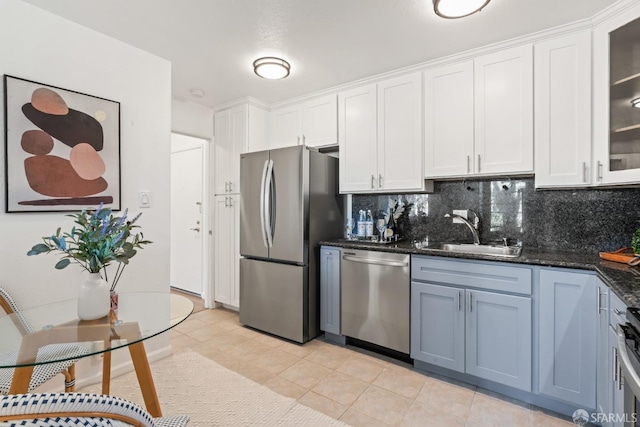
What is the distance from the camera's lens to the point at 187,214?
4.55 metres

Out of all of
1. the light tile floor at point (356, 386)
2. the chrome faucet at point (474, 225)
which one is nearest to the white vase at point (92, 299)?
the light tile floor at point (356, 386)

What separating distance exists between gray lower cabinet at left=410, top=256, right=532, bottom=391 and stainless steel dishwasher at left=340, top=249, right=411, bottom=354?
8cm

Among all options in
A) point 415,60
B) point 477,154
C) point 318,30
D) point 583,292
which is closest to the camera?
point 583,292

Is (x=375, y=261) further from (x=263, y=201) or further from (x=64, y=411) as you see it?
(x=64, y=411)

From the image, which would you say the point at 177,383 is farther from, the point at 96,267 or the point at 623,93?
the point at 623,93

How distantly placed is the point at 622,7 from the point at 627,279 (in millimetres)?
1600

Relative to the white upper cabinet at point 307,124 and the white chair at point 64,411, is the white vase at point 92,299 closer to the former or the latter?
the white chair at point 64,411

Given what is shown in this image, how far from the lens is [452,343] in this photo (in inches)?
88.3

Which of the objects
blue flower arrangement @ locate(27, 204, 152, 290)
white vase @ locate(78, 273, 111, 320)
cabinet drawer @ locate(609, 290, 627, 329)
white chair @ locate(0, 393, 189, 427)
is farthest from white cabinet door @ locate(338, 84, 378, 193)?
white chair @ locate(0, 393, 189, 427)

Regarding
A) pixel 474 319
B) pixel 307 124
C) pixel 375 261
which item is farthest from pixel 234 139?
pixel 474 319

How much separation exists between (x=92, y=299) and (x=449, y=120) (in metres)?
Answer: 2.65

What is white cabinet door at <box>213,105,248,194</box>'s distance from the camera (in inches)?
142

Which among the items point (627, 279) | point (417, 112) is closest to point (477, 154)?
point (417, 112)

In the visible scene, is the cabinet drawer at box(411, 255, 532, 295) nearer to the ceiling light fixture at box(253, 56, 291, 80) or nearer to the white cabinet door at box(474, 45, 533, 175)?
the white cabinet door at box(474, 45, 533, 175)
